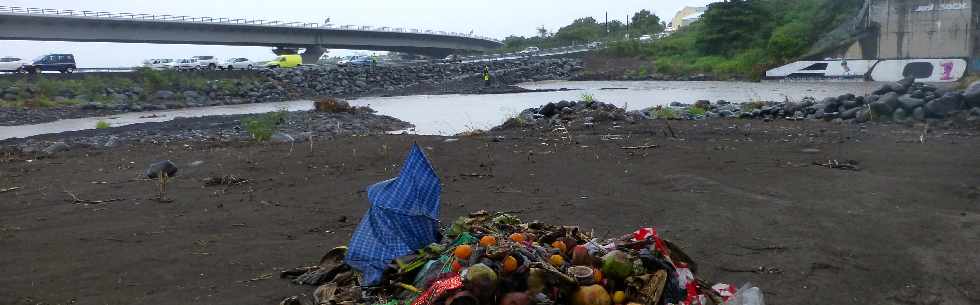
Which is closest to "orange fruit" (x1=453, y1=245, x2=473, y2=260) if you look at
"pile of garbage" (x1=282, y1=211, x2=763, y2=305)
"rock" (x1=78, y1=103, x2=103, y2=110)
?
"pile of garbage" (x1=282, y1=211, x2=763, y2=305)

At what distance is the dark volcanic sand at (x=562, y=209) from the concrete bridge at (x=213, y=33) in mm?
35087

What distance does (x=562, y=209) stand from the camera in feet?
26.1

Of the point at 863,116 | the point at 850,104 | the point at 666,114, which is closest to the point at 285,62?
the point at 666,114

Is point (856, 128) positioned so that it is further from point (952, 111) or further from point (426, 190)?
point (426, 190)

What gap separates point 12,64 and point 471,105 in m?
26.8

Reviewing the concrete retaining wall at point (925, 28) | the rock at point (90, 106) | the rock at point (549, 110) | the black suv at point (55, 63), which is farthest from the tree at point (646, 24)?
the rock at point (549, 110)

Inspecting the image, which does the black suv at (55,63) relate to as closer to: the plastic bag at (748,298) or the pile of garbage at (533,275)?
the pile of garbage at (533,275)

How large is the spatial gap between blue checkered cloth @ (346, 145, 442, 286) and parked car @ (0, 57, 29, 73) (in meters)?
41.0

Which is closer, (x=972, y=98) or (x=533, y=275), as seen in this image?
(x=533, y=275)

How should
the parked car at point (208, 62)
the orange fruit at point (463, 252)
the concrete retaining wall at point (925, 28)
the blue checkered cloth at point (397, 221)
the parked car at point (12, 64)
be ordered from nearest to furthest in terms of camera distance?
the orange fruit at point (463, 252)
the blue checkered cloth at point (397, 221)
the concrete retaining wall at point (925, 28)
the parked car at point (12, 64)
the parked car at point (208, 62)

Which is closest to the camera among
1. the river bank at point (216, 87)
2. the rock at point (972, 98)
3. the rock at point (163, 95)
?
the rock at point (972, 98)

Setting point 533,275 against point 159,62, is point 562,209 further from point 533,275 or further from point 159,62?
point 159,62

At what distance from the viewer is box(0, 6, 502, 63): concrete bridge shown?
42875 millimetres

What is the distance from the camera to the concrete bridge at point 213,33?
141 feet
